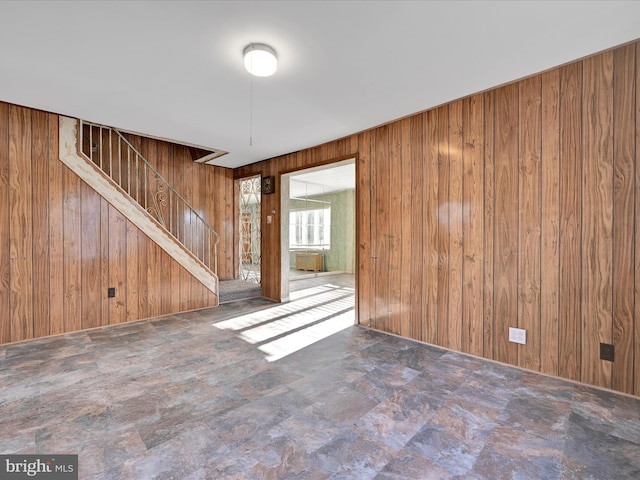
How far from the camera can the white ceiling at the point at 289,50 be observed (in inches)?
68.4

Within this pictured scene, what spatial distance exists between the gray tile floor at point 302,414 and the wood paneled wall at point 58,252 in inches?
18.1

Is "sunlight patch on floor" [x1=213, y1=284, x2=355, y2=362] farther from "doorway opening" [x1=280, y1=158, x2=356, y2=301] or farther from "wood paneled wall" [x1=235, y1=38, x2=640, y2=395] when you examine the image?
"doorway opening" [x1=280, y1=158, x2=356, y2=301]

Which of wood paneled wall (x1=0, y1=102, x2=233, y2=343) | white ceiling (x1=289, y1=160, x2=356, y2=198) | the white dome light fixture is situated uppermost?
white ceiling (x1=289, y1=160, x2=356, y2=198)

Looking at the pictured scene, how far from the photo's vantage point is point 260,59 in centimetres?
210

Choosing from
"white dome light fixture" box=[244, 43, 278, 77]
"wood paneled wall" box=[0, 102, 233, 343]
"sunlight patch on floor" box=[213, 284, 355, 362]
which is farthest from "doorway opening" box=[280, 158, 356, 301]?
"white dome light fixture" box=[244, 43, 278, 77]

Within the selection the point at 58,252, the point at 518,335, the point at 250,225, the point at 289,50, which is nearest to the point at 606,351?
the point at 518,335

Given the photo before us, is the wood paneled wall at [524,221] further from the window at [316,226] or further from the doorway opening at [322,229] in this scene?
the window at [316,226]

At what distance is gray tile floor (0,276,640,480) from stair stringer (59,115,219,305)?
1501 mm

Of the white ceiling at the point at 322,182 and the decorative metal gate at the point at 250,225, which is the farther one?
the white ceiling at the point at 322,182

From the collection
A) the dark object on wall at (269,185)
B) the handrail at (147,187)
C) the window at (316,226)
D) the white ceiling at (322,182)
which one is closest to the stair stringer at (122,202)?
the handrail at (147,187)

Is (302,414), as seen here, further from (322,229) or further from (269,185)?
(322,229)

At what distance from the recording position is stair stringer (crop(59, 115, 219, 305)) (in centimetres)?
343

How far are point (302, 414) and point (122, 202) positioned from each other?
3498 mm

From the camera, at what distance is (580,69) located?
228cm
